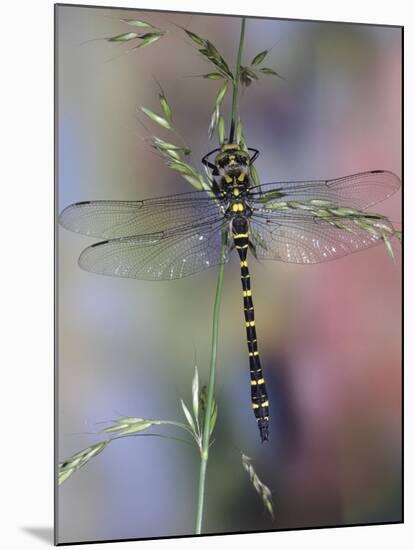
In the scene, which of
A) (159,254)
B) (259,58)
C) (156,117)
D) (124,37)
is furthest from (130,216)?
(259,58)

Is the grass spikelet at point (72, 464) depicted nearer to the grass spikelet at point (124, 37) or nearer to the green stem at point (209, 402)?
the green stem at point (209, 402)

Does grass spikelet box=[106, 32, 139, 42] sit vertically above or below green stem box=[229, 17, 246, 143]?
above

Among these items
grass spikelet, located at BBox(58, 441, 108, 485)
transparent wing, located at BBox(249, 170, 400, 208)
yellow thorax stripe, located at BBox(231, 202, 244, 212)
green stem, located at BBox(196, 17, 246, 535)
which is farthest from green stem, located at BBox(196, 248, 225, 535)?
grass spikelet, located at BBox(58, 441, 108, 485)

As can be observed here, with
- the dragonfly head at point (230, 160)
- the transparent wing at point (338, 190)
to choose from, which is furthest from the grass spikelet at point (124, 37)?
the transparent wing at point (338, 190)

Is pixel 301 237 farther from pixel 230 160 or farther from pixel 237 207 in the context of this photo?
pixel 230 160

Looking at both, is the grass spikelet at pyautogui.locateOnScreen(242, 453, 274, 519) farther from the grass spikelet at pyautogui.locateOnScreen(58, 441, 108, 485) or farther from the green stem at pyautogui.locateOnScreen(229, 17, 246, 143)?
the green stem at pyautogui.locateOnScreen(229, 17, 246, 143)

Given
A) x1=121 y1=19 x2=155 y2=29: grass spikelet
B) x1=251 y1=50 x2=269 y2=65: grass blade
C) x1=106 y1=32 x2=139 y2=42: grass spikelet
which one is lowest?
x1=251 y1=50 x2=269 y2=65: grass blade

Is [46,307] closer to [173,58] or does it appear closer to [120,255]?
[120,255]
